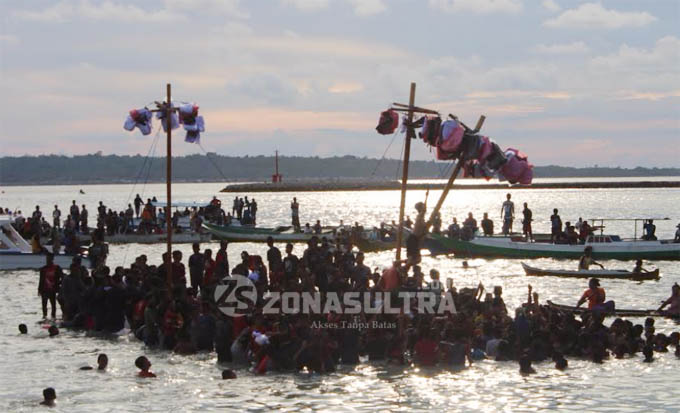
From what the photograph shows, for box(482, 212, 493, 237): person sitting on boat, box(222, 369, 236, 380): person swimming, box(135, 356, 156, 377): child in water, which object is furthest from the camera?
box(482, 212, 493, 237): person sitting on boat

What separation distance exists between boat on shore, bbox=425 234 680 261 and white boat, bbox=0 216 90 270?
68.8ft

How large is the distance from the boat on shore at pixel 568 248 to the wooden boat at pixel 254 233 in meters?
10.5

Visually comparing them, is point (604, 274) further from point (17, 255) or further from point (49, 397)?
point (49, 397)

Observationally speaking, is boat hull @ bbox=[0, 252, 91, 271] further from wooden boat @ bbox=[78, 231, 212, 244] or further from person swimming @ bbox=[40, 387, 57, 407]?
person swimming @ bbox=[40, 387, 57, 407]

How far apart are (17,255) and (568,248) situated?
1031 inches

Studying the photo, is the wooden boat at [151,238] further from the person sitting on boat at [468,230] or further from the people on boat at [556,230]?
the people on boat at [556,230]

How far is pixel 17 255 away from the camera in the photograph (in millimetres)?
40969

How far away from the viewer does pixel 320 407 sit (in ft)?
58.7

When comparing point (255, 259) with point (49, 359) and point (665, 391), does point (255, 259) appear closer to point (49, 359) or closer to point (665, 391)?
point (49, 359)

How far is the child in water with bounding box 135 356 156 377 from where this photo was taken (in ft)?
65.8

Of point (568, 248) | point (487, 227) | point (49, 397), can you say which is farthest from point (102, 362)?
point (487, 227)

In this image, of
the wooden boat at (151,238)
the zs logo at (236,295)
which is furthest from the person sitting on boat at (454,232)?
the zs logo at (236,295)

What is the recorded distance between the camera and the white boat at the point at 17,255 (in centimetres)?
4062

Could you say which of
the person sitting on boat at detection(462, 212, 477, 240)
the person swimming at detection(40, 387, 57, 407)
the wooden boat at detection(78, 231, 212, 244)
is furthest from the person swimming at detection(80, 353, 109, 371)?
the wooden boat at detection(78, 231, 212, 244)
